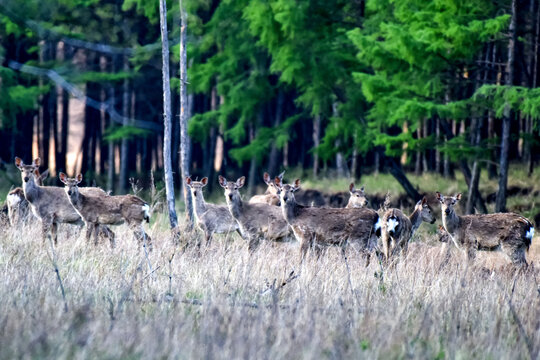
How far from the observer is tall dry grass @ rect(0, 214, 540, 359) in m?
6.26

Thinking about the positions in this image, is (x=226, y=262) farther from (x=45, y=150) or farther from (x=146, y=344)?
(x=45, y=150)

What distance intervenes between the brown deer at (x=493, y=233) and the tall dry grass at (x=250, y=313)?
2.24 m

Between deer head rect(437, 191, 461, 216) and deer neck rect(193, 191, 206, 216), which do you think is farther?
deer neck rect(193, 191, 206, 216)

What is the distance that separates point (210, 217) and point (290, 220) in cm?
234

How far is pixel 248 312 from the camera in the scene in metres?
7.57

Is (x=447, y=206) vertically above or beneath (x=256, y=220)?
above

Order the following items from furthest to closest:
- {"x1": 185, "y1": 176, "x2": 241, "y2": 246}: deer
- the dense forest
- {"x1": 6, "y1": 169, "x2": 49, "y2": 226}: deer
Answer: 1. the dense forest
2. {"x1": 6, "y1": 169, "x2": 49, "y2": 226}: deer
3. {"x1": 185, "y1": 176, "x2": 241, "y2": 246}: deer

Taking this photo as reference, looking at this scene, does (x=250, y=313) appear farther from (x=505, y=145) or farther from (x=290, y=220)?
(x=505, y=145)

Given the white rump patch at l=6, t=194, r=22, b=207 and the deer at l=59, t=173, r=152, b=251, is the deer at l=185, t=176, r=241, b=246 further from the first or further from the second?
the white rump patch at l=6, t=194, r=22, b=207

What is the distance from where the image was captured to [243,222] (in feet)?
47.9

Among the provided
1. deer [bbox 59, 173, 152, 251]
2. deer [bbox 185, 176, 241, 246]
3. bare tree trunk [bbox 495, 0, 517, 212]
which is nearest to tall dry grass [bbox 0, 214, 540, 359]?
deer [bbox 59, 173, 152, 251]

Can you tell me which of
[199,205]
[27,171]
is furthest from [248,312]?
[27,171]

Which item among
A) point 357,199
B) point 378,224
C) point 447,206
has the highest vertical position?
point 447,206

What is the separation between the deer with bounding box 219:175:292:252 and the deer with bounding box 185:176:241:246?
1.76 ft
